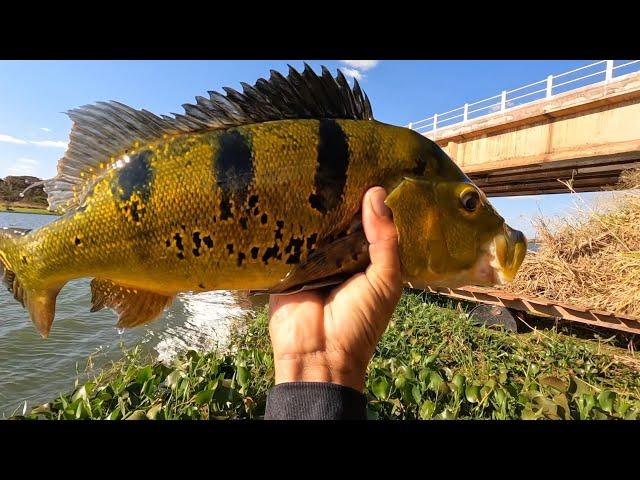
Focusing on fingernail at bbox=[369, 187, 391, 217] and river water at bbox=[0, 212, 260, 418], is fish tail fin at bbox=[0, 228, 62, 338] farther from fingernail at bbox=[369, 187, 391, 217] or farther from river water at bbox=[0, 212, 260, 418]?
river water at bbox=[0, 212, 260, 418]

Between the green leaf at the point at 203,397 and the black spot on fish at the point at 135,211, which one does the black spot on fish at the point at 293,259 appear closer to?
the black spot on fish at the point at 135,211

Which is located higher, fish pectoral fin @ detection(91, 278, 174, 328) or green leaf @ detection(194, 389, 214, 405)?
fish pectoral fin @ detection(91, 278, 174, 328)

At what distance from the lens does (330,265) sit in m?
2.16

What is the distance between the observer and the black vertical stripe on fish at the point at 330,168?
2160 mm

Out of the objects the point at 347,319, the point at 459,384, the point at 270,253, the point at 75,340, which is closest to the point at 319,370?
the point at 347,319

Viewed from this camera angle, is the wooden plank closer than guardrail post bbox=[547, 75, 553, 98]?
Yes

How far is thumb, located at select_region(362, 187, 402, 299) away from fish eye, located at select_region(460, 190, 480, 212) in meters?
0.43

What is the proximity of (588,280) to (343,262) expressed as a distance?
1059cm

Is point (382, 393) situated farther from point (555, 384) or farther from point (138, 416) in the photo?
point (555, 384)

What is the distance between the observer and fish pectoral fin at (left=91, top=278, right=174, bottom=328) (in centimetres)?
230

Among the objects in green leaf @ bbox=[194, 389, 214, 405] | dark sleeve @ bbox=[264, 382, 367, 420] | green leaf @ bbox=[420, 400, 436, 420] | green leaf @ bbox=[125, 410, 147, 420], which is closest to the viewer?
dark sleeve @ bbox=[264, 382, 367, 420]

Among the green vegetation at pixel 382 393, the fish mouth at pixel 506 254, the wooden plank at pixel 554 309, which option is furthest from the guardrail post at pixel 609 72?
the fish mouth at pixel 506 254

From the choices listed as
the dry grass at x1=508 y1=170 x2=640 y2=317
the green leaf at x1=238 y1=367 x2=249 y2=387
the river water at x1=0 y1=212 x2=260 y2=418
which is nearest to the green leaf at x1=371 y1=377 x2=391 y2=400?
the green leaf at x1=238 y1=367 x2=249 y2=387

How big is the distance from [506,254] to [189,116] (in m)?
1.91
